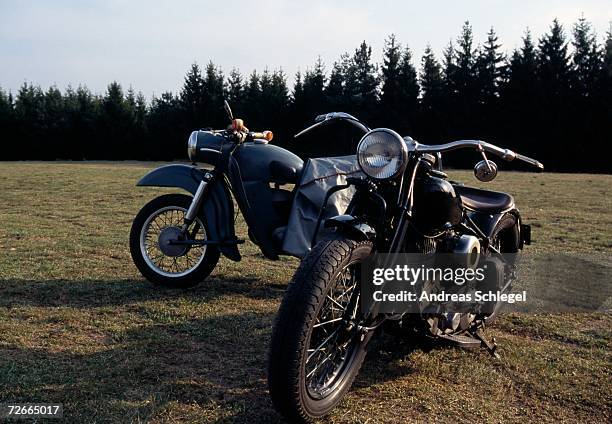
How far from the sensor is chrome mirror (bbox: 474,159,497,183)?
3258mm

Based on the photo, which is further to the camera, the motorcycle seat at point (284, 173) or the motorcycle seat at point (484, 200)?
the motorcycle seat at point (284, 173)

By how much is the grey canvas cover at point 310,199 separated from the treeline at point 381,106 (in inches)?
1464

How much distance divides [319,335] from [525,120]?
149ft

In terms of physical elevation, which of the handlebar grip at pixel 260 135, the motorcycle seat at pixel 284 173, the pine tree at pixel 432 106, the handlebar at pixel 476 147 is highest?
the pine tree at pixel 432 106

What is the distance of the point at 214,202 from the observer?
539cm

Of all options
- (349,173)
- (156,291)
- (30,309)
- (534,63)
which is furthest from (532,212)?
(534,63)

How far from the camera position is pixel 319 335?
9.86 feet

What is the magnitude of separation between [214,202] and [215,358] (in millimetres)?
1928

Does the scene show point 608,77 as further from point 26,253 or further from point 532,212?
point 26,253

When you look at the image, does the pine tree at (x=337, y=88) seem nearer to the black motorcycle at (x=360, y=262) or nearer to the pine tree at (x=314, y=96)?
the pine tree at (x=314, y=96)

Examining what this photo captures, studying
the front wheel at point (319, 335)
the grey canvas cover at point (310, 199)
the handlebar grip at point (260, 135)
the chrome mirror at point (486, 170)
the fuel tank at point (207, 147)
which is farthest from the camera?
the handlebar grip at point (260, 135)

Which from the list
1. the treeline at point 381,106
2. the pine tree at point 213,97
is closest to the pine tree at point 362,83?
the treeline at point 381,106

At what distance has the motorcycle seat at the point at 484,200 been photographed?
3.94 meters

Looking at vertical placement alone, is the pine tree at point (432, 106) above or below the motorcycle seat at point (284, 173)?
above
